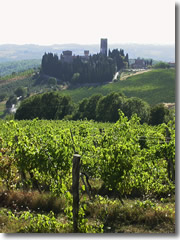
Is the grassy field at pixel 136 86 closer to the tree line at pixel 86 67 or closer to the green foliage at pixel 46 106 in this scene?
the tree line at pixel 86 67

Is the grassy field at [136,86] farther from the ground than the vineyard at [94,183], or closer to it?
farther from the ground

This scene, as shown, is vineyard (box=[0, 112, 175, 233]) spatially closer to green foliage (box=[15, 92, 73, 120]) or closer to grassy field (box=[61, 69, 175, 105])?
green foliage (box=[15, 92, 73, 120])

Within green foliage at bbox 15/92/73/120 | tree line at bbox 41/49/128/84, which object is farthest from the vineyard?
tree line at bbox 41/49/128/84

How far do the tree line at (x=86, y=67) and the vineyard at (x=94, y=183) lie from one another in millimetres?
68058

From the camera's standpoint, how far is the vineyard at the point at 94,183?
5.84m

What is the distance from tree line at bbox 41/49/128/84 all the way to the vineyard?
6806cm

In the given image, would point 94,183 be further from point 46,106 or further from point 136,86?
point 136,86

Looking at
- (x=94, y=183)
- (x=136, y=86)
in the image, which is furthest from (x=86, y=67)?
(x=94, y=183)

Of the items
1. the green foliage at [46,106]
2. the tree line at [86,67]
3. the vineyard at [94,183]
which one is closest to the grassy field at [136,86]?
the tree line at [86,67]

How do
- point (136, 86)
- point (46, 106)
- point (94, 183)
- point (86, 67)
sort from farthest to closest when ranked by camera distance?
point (86, 67) → point (136, 86) → point (46, 106) → point (94, 183)

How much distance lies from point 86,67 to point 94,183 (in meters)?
80.4

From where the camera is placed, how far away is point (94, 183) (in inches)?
328
